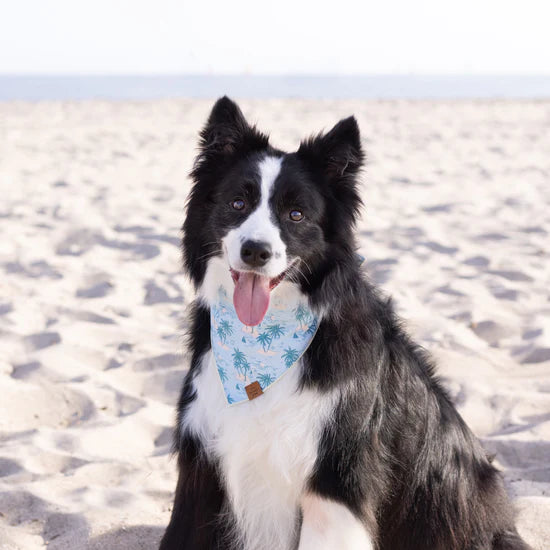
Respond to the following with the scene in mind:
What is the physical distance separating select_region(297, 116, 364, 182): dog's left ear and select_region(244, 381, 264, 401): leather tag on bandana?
864mm

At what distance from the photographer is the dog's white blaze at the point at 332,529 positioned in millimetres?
2582

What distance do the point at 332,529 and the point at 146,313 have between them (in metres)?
3.38

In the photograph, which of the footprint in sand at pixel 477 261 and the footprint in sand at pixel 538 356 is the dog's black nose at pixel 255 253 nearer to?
the footprint in sand at pixel 538 356

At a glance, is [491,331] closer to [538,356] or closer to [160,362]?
[538,356]

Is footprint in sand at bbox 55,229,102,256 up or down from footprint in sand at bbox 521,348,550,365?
down

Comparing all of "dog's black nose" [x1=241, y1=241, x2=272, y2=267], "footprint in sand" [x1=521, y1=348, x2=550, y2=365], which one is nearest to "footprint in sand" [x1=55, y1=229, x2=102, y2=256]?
"footprint in sand" [x1=521, y1=348, x2=550, y2=365]

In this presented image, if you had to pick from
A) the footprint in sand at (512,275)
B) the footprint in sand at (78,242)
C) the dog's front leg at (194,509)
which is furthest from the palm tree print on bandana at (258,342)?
the footprint in sand at (78,242)

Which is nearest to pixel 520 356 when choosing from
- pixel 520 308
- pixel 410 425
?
pixel 520 308

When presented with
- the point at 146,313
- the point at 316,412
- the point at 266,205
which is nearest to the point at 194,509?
the point at 316,412

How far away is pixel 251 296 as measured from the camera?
273 cm

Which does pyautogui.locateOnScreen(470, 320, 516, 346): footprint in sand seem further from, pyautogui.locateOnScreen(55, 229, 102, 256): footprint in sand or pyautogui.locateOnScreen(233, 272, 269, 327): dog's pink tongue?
pyautogui.locateOnScreen(55, 229, 102, 256): footprint in sand

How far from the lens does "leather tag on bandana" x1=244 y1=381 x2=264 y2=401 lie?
2666mm

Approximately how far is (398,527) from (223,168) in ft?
5.14

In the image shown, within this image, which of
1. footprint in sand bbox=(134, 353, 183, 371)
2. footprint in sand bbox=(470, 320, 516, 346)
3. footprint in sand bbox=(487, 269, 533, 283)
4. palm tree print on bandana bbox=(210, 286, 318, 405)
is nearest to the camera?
palm tree print on bandana bbox=(210, 286, 318, 405)
